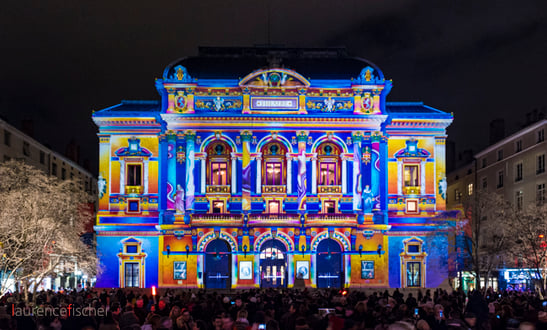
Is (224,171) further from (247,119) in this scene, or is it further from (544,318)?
(544,318)

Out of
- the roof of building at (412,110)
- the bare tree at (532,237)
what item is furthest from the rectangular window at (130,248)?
the bare tree at (532,237)

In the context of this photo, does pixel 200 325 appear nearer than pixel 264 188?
Yes

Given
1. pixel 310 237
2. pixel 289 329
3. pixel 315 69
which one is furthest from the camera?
pixel 315 69

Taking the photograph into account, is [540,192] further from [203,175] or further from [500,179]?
[203,175]

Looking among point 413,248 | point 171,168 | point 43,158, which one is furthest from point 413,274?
point 43,158

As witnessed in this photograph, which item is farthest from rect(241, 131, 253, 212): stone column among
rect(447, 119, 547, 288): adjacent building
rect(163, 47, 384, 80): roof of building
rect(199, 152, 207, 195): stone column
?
rect(447, 119, 547, 288): adjacent building

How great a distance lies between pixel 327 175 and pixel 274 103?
941cm

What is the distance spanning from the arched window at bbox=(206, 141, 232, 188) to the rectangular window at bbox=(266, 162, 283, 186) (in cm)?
412

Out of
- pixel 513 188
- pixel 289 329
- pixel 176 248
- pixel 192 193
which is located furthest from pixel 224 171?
pixel 289 329

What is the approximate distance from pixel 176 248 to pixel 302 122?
1840 cm

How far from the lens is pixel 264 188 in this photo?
248 ft

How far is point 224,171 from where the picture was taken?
251 ft

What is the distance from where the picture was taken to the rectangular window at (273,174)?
76250 mm

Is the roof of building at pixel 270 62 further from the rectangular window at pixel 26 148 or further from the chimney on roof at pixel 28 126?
the chimney on roof at pixel 28 126
